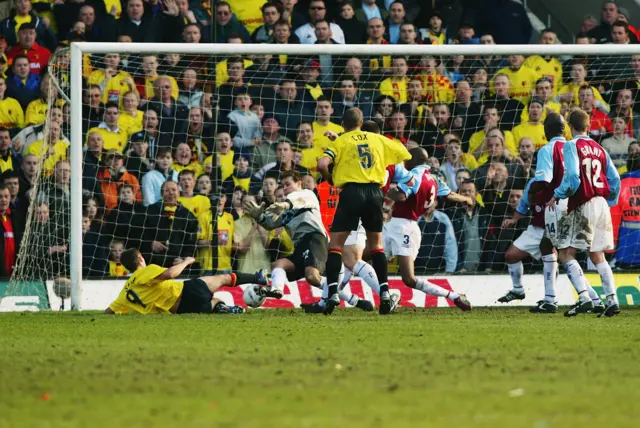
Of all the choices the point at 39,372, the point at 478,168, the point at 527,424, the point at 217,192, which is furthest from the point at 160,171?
the point at 527,424

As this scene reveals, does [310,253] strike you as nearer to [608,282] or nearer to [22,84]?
[608,282]

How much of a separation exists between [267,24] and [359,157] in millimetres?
5791

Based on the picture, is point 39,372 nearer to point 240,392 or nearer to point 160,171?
point 240,392

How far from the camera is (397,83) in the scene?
16641mm

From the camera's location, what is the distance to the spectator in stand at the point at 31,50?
16.2 metres

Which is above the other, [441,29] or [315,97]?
[441,29]

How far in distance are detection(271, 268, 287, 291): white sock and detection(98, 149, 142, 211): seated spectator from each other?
9.57 feet

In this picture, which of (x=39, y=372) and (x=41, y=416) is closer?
(x=41, y=416)

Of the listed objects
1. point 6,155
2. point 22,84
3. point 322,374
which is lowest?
point 322,374

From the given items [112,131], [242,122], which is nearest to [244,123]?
[242,122]

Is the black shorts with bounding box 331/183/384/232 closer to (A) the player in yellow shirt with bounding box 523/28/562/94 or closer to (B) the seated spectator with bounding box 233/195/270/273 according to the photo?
(B) the seated spectator with bounding box 233/195/270/273

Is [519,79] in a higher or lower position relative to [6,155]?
higher

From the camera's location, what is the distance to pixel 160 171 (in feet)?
50.1

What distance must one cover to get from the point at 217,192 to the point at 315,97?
2.09m
